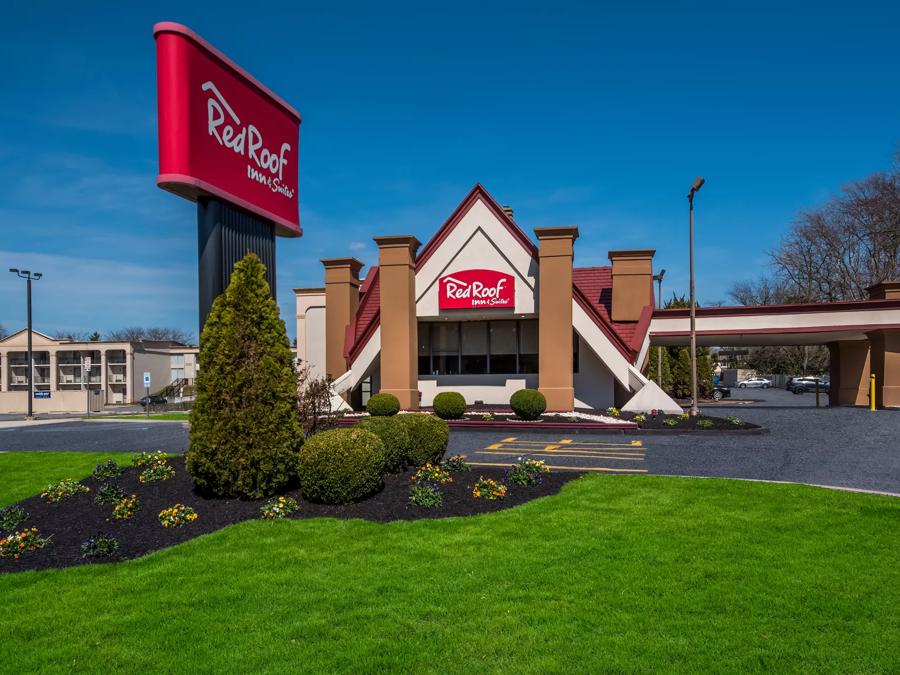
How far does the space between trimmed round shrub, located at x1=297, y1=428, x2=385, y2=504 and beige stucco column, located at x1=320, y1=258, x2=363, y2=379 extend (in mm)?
19190

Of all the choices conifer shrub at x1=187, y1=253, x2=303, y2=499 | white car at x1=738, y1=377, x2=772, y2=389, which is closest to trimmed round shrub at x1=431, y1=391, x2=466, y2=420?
conifer shrub at x1=187, y1=253, x2=303, y2=499

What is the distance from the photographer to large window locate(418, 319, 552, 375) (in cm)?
2677

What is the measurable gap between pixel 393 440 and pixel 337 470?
2001 millimetres

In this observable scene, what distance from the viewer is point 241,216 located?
10164 mm

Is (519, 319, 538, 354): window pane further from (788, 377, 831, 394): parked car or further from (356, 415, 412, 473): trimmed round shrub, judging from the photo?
(788, 377, 831, 394): parked car

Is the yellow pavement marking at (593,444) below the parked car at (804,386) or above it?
above

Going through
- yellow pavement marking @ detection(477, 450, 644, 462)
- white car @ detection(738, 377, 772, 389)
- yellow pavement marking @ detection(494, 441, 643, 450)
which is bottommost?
white car @ detection(738, 377, 772, 389)

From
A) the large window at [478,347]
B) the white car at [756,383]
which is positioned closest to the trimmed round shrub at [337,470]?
the large window at [478,347]

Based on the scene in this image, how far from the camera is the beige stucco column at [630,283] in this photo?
2511 cm

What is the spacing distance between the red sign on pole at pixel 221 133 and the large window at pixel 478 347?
16322 mm

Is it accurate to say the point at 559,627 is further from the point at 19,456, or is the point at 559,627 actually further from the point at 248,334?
the point at 19,456

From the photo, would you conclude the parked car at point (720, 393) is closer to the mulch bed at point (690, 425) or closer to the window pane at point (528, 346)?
the window pane at point (528, 346)

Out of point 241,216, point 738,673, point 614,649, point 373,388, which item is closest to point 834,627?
point 738,673

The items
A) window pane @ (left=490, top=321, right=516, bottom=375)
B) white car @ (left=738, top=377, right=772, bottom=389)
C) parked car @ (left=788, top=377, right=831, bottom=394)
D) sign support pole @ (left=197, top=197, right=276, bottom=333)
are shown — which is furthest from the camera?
white car @ (left=738, top=377, right=772, bottom=389)
